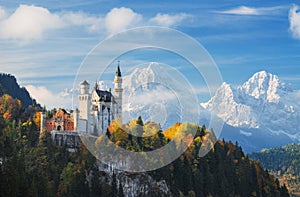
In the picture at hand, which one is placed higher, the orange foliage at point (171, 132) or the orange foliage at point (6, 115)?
the orange foliage at point (6, 115)

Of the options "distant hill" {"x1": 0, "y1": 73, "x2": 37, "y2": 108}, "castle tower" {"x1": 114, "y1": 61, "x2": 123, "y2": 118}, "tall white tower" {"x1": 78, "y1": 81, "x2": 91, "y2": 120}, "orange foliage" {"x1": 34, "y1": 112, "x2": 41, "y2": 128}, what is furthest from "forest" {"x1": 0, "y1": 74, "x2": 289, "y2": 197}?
"distant hill" {"x1": 0, "y1": 73, "x2": 37, "y2": 108}

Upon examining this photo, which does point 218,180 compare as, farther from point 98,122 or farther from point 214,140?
point 98,122

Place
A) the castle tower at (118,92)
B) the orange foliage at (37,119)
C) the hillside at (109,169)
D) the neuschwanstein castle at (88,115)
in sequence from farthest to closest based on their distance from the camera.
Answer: the orange foliage at (37,119)
the castle tower at (118,92)
the neuschwanstein castle at (88,115)
the hillside at (109,169)

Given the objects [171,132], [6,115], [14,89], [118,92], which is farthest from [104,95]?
[14,89]

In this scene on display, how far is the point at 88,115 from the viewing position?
8425cm

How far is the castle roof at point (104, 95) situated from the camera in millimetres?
86225

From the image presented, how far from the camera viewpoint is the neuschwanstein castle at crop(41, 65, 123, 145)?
84312 mm

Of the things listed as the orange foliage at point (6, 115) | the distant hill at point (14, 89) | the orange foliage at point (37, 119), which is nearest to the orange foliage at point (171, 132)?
the orange foliage at point (37, 119)

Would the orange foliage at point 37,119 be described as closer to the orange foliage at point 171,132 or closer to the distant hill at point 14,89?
the orange foliage at point 171,132

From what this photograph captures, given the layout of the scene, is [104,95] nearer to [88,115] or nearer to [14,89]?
[88,115]

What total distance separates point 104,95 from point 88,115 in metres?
4.28

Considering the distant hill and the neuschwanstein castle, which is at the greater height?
the distant hill

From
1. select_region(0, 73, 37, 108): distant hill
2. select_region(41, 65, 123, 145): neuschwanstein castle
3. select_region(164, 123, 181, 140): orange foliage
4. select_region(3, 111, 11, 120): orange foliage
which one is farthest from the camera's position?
select_region(0, 73, 37, 108): distant hill

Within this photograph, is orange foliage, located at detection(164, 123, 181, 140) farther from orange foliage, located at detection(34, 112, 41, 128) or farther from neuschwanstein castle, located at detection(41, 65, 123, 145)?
orange foliage, located at detection(34, 112, 41, 128)
